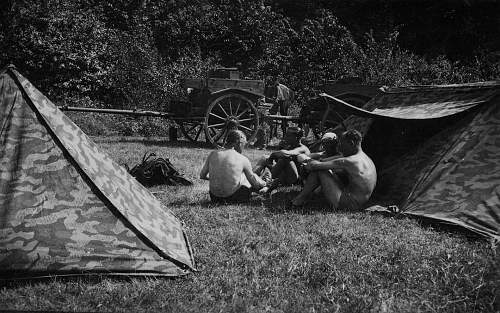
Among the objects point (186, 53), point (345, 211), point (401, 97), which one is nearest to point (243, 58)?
point (186, 53)

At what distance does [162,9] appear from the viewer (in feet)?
70.9

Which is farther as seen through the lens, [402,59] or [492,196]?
[402,59]

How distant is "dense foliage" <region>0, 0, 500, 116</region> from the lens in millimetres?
15898

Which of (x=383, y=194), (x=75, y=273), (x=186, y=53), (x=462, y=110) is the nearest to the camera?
(x=75, y=273)

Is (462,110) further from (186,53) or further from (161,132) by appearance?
(186,53)

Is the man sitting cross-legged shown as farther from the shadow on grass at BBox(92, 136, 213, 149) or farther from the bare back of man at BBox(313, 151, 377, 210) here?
the shadow on grass at BBox(92, 136, 213, 149)

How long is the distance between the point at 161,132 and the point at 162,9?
863 centimetres

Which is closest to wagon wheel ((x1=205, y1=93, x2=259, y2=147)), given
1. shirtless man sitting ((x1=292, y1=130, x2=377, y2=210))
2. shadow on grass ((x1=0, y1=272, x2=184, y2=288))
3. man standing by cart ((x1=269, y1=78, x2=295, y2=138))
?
man standing by cart ((x1=269, y1=78, x2=295, y2=138))

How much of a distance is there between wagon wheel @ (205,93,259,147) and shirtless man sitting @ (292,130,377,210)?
18.7 ft

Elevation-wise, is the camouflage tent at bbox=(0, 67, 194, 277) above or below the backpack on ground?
above

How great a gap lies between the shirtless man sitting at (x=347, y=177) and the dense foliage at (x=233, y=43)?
8.39 m

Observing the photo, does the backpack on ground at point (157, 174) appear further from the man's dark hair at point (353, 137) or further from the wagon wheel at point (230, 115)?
the wagon wheel at point (230, 115)

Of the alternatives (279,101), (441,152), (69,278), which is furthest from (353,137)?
(279,101)

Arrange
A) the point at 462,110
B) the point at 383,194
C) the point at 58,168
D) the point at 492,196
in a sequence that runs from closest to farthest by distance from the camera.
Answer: the point at 58,168, the point at 492,196, the point at 462,110, the point at 383,194
